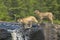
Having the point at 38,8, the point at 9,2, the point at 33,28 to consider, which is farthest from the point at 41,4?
the point at 33,28

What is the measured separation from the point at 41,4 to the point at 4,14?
90.1 inches

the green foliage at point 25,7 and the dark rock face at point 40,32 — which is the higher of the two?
the green foliage at point 25,7

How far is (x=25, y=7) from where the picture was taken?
16391 millimetres

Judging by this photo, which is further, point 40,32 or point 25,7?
point 25,7

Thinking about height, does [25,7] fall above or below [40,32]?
above

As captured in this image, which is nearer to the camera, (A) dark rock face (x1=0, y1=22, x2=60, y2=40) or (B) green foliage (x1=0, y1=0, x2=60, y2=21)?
(A) dark rock face (x1=0, y1=22, x2=60, y2=40)

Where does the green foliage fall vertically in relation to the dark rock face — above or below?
above

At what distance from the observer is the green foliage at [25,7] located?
1592 centimetres

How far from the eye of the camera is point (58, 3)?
16766 mm

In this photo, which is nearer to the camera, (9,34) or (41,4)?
(9,34)

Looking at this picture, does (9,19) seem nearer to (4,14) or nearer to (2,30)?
(4,14)

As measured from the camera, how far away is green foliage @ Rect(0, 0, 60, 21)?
1592 centimetres

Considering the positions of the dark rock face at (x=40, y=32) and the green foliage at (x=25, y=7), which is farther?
the green foliage at (x=25, y=7)

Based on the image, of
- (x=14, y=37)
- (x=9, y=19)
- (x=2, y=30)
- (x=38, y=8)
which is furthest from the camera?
(x=38, y=8)
